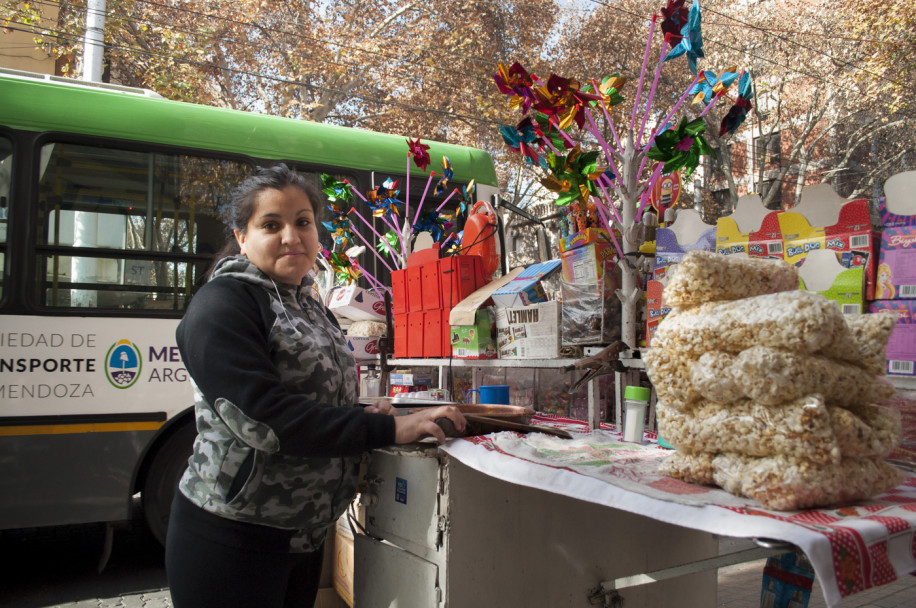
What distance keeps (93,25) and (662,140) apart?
10368 mm

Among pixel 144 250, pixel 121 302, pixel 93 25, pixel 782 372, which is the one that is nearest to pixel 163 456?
pixel 121 302

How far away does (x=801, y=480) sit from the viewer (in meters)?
1.32

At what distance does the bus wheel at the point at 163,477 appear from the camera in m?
4.43

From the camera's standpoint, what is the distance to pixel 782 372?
1.39m

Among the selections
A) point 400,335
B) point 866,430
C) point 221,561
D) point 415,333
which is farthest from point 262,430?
point 400,335

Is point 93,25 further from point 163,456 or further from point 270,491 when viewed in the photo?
point 270,491

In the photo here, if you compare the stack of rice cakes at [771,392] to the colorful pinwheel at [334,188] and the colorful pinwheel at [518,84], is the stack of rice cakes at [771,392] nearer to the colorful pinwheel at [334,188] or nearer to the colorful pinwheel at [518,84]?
the colorful pinwheel at [518,84]

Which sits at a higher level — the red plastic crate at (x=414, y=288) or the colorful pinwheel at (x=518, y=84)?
the colorful pinwheel at (x=518, y=84)

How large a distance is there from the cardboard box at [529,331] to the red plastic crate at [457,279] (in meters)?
0.45

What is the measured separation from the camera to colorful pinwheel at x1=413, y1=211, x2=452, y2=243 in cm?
509

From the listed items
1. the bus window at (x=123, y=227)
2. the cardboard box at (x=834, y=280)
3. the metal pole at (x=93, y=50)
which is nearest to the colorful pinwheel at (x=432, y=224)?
the bus window at (x=123, y=227)

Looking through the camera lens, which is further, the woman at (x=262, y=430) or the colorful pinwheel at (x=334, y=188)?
the colorful pinwheel at (x=334, y=188)

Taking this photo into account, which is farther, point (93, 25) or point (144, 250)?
point (93, 25)

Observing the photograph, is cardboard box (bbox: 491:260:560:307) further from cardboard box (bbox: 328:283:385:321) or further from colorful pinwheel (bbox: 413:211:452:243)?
colorful pinwheel (bbox: 413:211:452:243)
